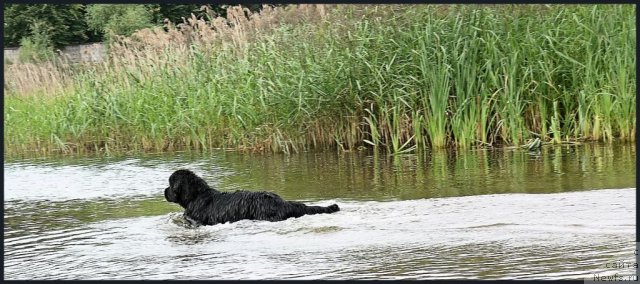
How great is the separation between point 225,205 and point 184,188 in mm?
625

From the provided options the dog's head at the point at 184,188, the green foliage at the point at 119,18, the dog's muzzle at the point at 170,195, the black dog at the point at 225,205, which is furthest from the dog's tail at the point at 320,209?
the green foliage at the point at 119,18

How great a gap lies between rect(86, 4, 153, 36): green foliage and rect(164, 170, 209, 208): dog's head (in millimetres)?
17376

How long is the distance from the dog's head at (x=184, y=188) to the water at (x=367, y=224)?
21 centimetres

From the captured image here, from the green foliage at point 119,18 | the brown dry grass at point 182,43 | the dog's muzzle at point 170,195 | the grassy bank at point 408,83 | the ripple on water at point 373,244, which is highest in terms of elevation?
the green foliage at point 119,18

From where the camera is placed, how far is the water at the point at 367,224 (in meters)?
6.02

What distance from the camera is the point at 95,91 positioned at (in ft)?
52.3

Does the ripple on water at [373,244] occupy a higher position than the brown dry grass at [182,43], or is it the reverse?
the brown dry grass at [182,43]

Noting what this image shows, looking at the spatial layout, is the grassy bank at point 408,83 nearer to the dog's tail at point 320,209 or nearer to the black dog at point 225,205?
the black dog at point 225,205

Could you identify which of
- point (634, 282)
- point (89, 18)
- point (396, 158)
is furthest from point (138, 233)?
point (89, 18)

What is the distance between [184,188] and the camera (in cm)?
859

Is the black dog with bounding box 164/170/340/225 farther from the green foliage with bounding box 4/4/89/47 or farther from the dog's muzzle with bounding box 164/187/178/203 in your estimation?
the green foliage with bounding box 4/4/89/47

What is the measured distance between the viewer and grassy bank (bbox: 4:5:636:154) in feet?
40.4

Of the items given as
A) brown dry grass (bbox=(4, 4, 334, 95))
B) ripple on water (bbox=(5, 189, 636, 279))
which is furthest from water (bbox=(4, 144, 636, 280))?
brown dry grass (bbox=(4, 4, 334, 95))

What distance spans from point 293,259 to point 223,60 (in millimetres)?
9404
